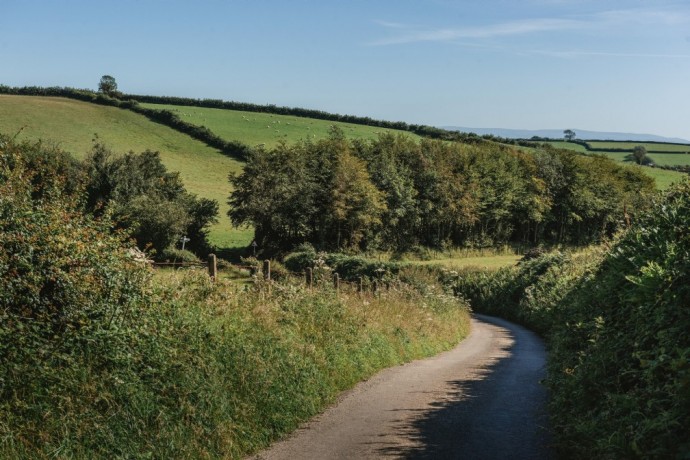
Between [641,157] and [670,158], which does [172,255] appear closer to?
[641,157]

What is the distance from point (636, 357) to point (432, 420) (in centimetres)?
386

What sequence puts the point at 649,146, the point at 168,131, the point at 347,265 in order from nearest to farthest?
the point at 347,265, the point at 168,131, the point at 649,146

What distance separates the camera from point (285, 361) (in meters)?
10.4

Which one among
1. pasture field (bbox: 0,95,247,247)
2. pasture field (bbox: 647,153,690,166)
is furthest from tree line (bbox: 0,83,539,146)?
pasture field (bbox: 647,153,690,166)

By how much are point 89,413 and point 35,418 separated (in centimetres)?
58

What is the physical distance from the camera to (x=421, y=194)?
260ft

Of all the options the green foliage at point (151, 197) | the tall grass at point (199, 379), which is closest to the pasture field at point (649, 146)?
the green foliage at point (151, 197)

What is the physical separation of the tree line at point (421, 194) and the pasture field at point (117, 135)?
12.9 metres

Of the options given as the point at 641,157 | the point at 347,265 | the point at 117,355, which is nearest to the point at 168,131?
the point at 347,265

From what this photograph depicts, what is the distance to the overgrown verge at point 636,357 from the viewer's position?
5508 millimetres

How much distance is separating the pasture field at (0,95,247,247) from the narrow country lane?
6568 cm

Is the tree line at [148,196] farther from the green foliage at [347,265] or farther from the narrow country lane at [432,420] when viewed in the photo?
the narrow country lane at [432,420]

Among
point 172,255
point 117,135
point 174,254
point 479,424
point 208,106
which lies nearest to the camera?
point 479,424

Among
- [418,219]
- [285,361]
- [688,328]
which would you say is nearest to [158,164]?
[418,219]
